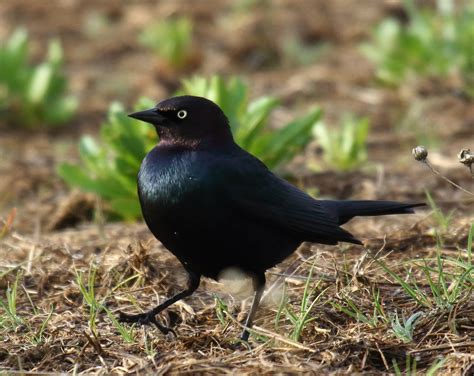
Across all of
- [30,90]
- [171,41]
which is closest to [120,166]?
[30,90]

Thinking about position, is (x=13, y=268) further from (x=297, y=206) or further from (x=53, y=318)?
(x=297, y=206)

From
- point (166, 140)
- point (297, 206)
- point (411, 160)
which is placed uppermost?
point (166, 140)

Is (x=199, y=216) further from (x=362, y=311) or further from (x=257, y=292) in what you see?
(x=362, y=311)

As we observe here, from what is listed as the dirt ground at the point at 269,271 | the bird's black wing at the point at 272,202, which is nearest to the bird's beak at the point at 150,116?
the bird's black wing at the point at 272,202

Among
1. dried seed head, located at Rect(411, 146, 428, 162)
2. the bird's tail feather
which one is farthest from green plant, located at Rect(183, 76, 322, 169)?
dried seed head, located at Rect(411, 146, 428, 162)

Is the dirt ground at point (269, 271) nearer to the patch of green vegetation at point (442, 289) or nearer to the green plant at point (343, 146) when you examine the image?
the patch of green vegetation at point (442, 289)

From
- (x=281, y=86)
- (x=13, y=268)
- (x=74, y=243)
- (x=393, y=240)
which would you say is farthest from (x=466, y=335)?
(x=281, y=86)
